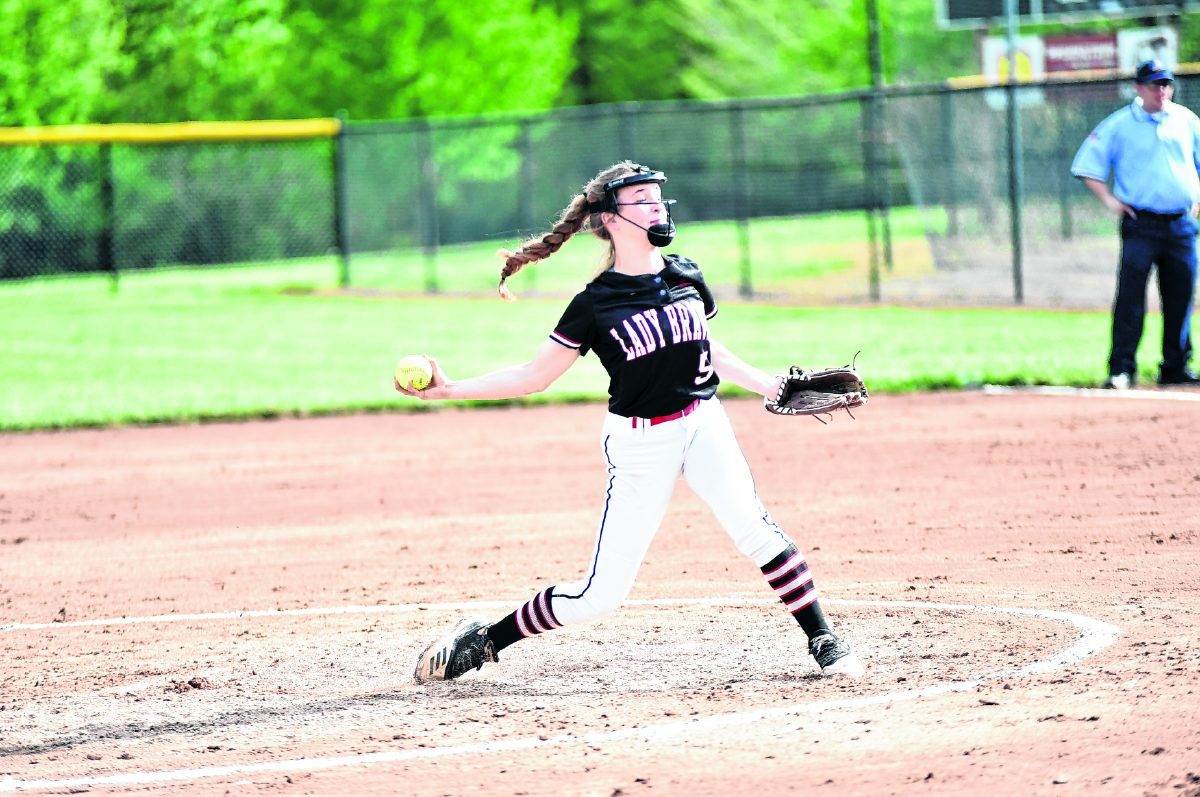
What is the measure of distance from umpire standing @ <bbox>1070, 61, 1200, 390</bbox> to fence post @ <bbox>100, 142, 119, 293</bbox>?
18.8 metres

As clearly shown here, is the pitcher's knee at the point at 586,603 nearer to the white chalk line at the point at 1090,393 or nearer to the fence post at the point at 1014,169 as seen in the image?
the white chalk line at the point at 1090,393

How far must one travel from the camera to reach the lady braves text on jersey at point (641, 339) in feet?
19.3

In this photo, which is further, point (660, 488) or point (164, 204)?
point (164, 204)

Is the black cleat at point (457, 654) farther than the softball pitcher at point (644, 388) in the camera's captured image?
Yes

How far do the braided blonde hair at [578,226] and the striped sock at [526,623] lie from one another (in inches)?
45.2

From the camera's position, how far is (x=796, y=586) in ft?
19.9

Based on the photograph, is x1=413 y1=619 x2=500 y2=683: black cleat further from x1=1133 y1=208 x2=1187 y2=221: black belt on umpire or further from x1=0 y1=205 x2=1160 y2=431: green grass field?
x1=0 y1=205 x2=1160 y2=431: green grass field

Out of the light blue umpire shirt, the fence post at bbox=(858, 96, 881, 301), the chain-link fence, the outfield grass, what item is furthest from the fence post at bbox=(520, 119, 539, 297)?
the light blue umpire shirt

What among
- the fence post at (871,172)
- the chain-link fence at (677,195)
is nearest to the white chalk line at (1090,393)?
the chain-link fence at (677,195)

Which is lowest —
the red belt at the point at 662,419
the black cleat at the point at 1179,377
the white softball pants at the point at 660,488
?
the black cleat at the point at 1179,377

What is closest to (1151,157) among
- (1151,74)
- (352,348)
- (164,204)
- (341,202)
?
(1151,74)

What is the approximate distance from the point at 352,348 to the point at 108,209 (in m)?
10.4

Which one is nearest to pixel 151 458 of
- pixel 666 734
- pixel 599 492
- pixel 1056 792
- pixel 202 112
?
pixel 599 492

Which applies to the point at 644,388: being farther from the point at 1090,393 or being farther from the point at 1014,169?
the point at 1014,169
